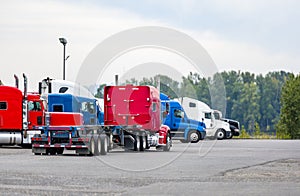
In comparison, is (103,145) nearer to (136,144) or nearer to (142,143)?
(136,144)

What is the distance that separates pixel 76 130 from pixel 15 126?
765 centimetres

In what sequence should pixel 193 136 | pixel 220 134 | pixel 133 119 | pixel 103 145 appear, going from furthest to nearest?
pixel 220 134
pixel 193 136
pixel 133 119
pixel 103 145

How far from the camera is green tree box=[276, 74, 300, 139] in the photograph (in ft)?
247

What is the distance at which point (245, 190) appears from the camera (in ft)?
48.1

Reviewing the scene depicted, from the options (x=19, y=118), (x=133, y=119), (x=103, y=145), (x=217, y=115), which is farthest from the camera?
(x=217, y=115)

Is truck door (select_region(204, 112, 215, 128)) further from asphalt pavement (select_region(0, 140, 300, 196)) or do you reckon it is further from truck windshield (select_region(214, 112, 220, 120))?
asphalt pavement (select_region(0, 140, 300, 196))

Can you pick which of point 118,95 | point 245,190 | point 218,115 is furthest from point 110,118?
point 218,115

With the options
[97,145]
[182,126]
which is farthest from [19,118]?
[182,126]

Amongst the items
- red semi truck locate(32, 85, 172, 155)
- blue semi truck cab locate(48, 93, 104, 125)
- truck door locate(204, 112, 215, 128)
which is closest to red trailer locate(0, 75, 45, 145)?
blue semi truck cab locate(48, 93, 104, 125)

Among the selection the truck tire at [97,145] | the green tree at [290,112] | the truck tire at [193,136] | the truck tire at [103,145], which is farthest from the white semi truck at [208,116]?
the truck tire at [97,145]

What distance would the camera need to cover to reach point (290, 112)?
76.9 metres

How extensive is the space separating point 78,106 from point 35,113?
3.42 meters

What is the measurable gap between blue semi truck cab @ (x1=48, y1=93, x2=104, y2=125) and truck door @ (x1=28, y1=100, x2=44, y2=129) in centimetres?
101

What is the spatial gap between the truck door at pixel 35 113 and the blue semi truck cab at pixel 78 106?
1011mm
